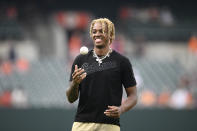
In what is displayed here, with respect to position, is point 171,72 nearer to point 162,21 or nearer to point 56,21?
point 162,21

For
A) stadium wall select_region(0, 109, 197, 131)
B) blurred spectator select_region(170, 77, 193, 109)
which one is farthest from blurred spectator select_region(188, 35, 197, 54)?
stadium wall select_region(0, 109, 197, 131)

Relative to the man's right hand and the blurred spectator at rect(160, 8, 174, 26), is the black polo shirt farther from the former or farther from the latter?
the blurred spectator at rect(160, 8, 174, 26)

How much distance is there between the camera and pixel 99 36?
201 inches

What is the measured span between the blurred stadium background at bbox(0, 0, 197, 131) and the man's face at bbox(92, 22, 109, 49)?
20.2ft

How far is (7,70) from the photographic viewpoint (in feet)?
44.0

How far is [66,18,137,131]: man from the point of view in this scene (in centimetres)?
507

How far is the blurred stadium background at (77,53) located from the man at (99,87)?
6.04 m

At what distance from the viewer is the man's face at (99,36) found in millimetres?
5102

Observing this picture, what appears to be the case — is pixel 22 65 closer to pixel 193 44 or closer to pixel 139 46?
pixel 139 46

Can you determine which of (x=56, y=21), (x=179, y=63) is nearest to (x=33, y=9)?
(x=56, y=21)

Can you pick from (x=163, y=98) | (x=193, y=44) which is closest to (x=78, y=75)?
(x=163, y=98)

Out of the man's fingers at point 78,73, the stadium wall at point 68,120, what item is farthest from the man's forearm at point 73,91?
the stadium wall at point 68,120

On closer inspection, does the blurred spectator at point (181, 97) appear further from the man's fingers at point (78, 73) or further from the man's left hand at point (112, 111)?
the man's fingers at point (78, 73)

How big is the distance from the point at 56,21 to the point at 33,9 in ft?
2.86
